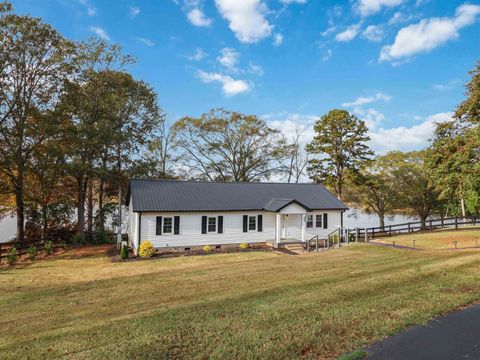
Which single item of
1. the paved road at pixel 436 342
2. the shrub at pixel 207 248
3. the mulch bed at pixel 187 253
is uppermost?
the paved road at pixel 436 342

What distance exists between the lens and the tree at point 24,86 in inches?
848

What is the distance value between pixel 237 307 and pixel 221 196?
1686 centimetres

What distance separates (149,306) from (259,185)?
20.0m

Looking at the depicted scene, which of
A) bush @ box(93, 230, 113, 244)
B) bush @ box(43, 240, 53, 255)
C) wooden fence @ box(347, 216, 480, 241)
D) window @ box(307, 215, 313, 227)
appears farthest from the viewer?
bush @ box(93, 230, 113, 244)

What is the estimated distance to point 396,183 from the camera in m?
38.3

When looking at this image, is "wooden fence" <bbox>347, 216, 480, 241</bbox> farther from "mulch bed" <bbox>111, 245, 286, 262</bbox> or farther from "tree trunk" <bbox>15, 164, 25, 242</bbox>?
"tree trunk" <bbox>15, 164, 25, 242</bbox>

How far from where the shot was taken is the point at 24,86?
22891mm

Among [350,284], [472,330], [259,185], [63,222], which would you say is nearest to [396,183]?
[259,185]

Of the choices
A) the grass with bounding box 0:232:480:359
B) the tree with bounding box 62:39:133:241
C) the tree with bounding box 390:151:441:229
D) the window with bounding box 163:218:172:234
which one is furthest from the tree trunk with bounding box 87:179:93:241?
the tree with bounding box 390:151:441:229

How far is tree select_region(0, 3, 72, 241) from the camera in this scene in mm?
21547

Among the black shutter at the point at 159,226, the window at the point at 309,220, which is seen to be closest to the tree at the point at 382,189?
the window at the point at 309,220

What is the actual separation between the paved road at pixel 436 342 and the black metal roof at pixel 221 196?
1709cm

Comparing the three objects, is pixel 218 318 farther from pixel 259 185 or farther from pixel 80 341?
pixel 259 185

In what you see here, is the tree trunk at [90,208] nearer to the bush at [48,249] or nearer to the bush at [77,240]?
the bush at [77,240]
